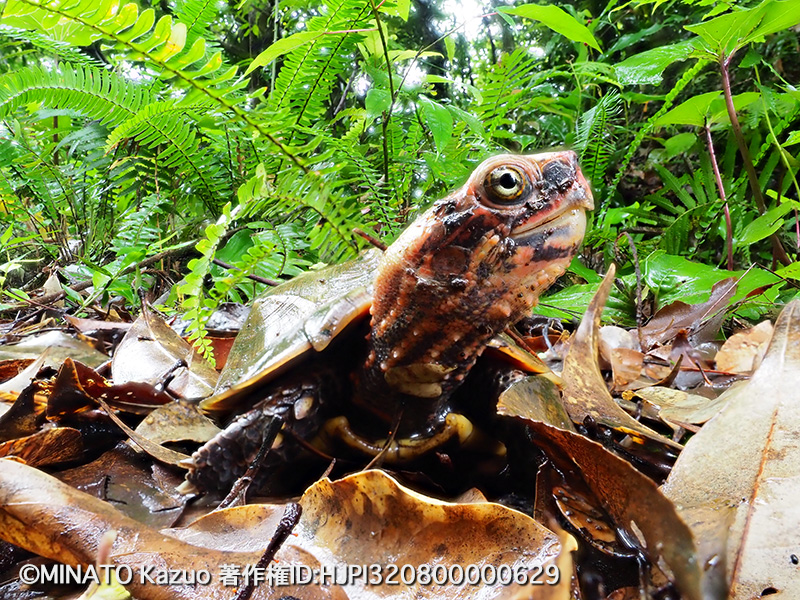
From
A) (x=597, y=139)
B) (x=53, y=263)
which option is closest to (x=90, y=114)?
(x=53, y=263)

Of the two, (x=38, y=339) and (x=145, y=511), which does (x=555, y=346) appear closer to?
(x=145, y=511)

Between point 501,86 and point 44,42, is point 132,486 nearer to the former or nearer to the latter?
point 44,42

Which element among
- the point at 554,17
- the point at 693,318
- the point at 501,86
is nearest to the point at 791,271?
the point at 693,318

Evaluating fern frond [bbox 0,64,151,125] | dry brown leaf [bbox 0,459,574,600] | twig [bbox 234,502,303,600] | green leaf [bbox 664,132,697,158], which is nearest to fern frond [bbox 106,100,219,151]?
fern frond [bbox 0,64,151,125]

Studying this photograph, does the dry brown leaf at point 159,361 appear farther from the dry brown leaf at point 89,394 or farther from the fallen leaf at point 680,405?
the fallen leaf at point 680,405

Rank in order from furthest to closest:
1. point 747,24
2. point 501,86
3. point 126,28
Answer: point 501,86, point 747,24, point 126,28

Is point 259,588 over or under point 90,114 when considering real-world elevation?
under

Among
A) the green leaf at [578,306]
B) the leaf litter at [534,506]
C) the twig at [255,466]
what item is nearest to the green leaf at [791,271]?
the green leaf at [578,306]
